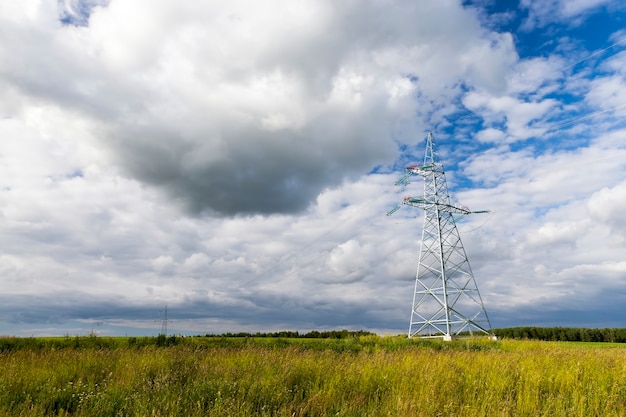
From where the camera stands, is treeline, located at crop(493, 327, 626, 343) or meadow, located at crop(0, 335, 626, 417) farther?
treeline, located at crop(493, 327, 626, 343)

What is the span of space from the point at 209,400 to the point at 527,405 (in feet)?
19.2

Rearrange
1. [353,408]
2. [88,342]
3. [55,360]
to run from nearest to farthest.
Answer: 1. [353,408]
2. [55,360]
3. [88,342]

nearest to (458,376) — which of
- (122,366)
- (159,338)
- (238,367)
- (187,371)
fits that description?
(238,367)

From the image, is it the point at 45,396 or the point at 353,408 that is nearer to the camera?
the point at 353,408

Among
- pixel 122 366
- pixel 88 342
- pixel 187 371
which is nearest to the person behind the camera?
pixel 187 371

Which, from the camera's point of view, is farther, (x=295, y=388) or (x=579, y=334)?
(x=579, y=334)

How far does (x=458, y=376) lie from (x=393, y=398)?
2905 mm

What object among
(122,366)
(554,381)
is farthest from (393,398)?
(122,366)

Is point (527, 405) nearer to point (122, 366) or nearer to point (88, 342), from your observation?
point (122, 366)

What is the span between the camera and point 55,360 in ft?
38.3

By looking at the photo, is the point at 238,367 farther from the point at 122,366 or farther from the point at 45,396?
the point at 45,396

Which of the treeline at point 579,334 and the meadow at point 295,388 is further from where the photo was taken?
the treeline at point 579,334

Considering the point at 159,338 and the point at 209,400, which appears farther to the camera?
the point at 159,338

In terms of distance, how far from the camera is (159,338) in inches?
802
